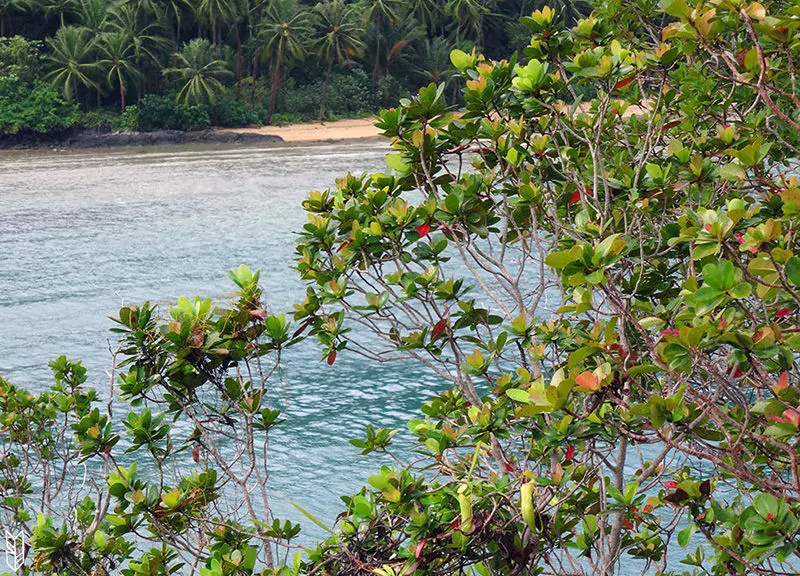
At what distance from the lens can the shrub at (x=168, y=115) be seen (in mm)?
39781

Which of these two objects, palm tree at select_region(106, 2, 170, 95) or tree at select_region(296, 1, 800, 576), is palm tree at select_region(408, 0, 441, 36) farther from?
tree at select_region(296, 1, 800, 576)

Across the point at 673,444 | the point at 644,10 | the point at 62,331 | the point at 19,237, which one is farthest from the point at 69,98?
the point at 673,444

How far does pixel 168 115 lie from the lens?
4003cm

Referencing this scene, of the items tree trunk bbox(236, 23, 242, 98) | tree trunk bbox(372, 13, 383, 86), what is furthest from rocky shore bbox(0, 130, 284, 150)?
tree trunk bbox(372, 13, 383, 86)

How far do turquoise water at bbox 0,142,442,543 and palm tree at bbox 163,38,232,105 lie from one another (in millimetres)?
3774

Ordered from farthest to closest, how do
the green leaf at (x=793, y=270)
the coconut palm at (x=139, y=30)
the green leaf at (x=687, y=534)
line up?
the coconut palm at (x=139, y=30), the green leaf at (x=687, y=534), the green leaf at (x=793, y=270)

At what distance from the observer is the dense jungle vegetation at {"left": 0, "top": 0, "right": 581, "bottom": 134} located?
39.3 metres

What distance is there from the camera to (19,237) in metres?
20.9

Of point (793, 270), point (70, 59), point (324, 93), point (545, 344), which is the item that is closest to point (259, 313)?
point (545, 344)

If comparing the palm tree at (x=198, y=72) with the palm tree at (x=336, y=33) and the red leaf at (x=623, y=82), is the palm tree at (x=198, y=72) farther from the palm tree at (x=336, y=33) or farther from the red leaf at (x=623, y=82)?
the red leaf at (x=623, y=82)

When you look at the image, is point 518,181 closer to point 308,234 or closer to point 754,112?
point 308,234

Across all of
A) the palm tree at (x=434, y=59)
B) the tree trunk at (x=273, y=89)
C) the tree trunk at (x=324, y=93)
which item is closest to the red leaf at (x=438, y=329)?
the tree trunk at (x=273, y=89)

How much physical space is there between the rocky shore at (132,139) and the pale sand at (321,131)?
2.49 feet

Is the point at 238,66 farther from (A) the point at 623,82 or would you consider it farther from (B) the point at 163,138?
(A) the point at 623,82
